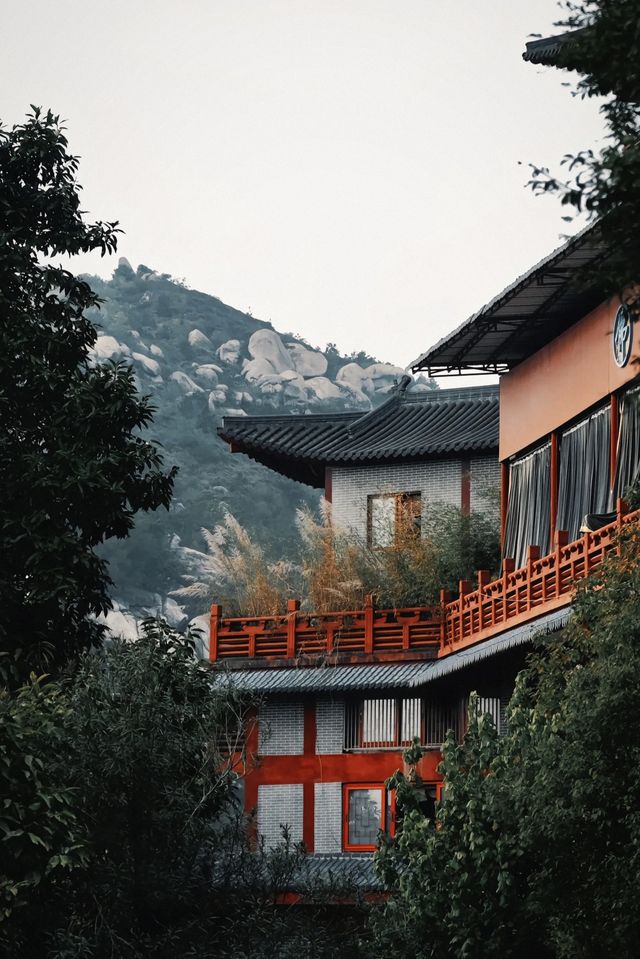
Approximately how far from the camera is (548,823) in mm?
15406

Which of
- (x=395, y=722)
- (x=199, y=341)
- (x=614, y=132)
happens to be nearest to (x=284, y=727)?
(x=395, y=722)

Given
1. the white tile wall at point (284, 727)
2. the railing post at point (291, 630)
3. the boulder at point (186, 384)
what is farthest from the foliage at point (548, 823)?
the boulder at point (186, 384)

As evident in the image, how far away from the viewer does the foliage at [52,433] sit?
62.7ft

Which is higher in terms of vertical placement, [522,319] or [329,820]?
[522,319]

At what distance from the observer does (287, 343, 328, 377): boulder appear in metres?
109

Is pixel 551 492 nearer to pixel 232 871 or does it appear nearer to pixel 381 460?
pixel 381 460

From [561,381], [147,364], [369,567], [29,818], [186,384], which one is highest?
[147,364]

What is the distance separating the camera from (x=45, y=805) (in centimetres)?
1631

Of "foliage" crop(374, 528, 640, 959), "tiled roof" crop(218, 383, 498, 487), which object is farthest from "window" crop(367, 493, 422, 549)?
"foliage" crop(374, 528, 640, 959)

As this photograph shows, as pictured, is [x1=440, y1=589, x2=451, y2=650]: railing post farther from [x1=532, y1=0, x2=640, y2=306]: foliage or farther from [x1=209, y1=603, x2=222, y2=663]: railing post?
[x1=532, y1=0, x2=640, y2=306]: foliage

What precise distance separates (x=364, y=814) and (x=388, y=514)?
677cm

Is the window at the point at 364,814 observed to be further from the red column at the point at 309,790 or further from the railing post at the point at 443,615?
the railing post at the point at 443,615

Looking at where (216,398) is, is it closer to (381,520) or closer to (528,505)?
(381,520)

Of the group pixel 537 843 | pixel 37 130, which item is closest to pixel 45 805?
pixel 537 843
